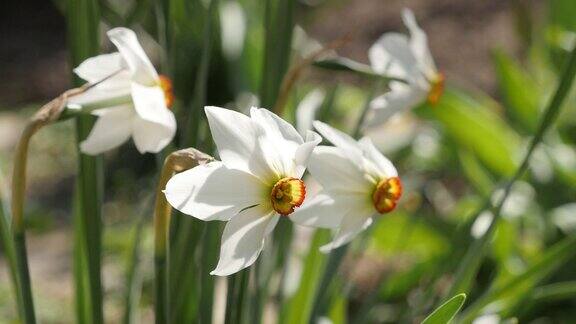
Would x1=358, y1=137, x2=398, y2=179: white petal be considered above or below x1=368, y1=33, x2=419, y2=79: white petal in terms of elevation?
below

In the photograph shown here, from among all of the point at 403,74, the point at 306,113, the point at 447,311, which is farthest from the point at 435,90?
the point at 447,311

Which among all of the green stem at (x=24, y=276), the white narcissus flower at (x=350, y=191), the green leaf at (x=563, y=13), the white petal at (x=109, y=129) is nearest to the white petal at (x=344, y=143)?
the white narcissus flower at (x=350, y=191)

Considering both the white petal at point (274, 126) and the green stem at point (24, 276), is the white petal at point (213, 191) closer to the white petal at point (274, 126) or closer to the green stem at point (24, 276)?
the white petal at point (274, 126)

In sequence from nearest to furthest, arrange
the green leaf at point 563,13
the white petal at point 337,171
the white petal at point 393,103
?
the white petal at point 337,171
the white petal at point 393,103
the green leaf at point 563,13

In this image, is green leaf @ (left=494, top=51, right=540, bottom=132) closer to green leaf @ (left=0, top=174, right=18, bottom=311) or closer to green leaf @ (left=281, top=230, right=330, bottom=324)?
green leaf @ (left=281, top=230, right=330, bottom=324)

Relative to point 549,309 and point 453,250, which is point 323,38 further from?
point 453,250

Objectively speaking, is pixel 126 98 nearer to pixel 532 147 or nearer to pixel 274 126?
pixel 274 126

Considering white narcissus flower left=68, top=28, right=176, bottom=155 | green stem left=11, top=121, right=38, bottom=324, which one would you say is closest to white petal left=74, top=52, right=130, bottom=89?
white narcissus flower left=68, top=28, right=176, bottom=155
